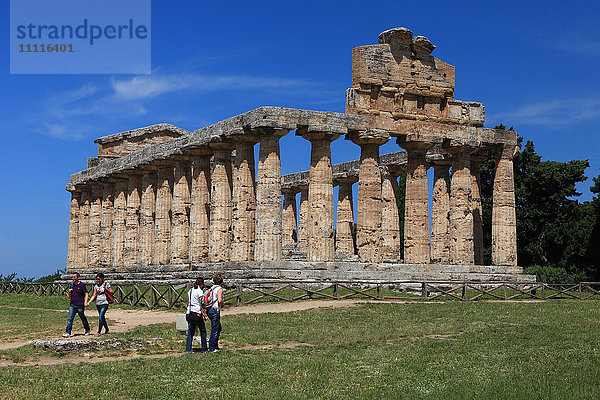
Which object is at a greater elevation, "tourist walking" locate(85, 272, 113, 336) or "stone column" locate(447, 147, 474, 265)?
"stone column" locate(447, 147, 474, 265)

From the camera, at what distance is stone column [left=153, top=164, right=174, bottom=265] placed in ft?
167

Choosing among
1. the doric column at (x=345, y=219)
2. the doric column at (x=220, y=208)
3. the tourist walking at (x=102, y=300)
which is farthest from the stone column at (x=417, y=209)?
the tourist walking at (x=102, y=300)

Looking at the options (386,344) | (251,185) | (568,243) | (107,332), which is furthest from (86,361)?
(568,243)

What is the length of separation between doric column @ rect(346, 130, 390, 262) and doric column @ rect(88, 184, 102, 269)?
29.1 metres

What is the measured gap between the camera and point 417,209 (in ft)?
142

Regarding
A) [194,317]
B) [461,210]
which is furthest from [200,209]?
[194,317]

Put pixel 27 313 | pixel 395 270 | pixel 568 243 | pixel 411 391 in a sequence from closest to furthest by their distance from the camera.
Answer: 1. pixel 411 391
2. pixel 27 313
3. pixel 395 270
4. pixel 568 243

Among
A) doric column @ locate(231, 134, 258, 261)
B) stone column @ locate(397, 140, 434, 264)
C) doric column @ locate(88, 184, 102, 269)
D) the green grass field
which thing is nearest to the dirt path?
the green grass field

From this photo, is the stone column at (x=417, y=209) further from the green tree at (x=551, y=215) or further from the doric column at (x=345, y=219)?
the green tree at (x=551, y=215)

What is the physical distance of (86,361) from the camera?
62.5ft

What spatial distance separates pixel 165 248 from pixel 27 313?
1705 centimetres

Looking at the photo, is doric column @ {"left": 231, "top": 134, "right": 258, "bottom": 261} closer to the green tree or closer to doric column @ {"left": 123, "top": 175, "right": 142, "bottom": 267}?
doric column @ {"left": 123, "top": 175, "right": 142, "bottom": 267}

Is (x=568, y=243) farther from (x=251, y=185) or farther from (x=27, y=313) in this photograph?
(x=27, y=313)

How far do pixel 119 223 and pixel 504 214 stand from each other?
97.5ft
